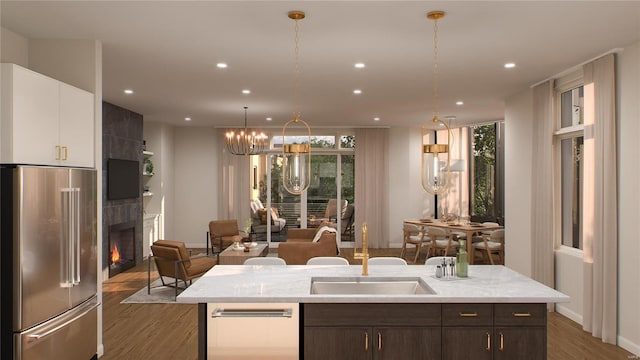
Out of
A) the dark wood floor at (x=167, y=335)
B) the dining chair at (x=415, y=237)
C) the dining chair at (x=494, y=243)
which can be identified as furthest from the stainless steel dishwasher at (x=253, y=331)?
the dining chair at (x=415, y=237)

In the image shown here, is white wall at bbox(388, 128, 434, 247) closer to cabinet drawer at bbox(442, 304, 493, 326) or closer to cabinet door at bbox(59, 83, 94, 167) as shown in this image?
cabinet door at bbox(59, 83, 94, 167)

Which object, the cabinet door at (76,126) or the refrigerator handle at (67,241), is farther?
the cabinet door at (76,126)

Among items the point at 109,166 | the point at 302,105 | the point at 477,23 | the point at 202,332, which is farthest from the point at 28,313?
the point at 302,105

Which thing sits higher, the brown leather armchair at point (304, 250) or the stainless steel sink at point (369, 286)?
the stainless steel sink at point (369, 286)

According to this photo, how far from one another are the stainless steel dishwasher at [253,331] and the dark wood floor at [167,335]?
145cm

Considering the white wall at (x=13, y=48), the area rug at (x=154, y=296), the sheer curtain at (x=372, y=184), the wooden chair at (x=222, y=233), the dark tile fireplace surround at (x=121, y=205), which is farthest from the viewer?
the sheer curtain at (x=372, y=184)

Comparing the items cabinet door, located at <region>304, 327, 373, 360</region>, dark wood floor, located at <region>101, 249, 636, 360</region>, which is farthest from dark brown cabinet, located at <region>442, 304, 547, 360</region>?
dark wood floor, located at <region>101, 249, 636, 360</region>

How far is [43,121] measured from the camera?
364cm

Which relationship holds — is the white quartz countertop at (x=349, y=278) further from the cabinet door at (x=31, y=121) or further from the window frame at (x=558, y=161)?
the window frame at (x=558, y=161)

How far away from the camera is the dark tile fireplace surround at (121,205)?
7.88m

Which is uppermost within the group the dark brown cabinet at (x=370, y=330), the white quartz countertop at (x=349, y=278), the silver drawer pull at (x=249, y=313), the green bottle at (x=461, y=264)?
the green bottle at (x=461, y=264)

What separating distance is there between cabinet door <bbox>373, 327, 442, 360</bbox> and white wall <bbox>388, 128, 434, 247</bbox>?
8071mm

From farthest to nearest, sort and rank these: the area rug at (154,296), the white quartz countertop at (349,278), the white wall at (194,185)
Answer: the white wall at (194,185)
the area rug at (154,296)
the white quartz countertop at (349,278)

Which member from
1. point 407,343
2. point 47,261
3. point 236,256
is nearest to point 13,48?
point 47,261
